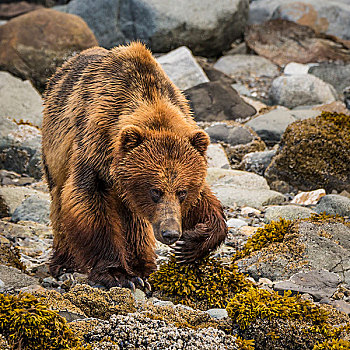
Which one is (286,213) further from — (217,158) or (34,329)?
(34,329)

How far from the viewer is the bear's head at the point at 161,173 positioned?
4.57m

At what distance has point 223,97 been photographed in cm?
1305

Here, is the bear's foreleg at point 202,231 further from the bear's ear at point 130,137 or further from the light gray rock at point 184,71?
the light gray rock at point 184,71

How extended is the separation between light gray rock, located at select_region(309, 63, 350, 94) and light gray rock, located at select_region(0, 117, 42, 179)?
8.79 meters

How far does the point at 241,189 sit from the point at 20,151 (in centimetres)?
426

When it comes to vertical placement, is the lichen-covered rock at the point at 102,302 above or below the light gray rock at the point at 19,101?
above

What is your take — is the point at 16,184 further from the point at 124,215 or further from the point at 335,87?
the point at 335,87

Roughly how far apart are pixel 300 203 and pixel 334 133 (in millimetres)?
1352

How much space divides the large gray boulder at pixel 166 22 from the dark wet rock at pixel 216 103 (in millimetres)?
4756

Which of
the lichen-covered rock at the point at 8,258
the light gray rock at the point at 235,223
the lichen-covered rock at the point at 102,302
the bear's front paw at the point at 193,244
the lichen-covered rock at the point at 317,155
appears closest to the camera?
the lichen-covered rock at the point at 102,302

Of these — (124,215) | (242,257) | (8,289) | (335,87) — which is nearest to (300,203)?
(242,257)

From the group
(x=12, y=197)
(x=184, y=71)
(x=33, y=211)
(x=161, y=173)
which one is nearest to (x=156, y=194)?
(x=161, y=173)

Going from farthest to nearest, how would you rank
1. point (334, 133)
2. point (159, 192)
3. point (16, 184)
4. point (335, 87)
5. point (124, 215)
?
1. point (335, 87)
2. point (16, 184)
3. point (334, 133)
4. point (124, 215)
5. point (159, 192)

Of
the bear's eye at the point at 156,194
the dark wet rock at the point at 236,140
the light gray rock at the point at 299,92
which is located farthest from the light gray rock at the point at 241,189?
the light gray rock at the point at 299,92
